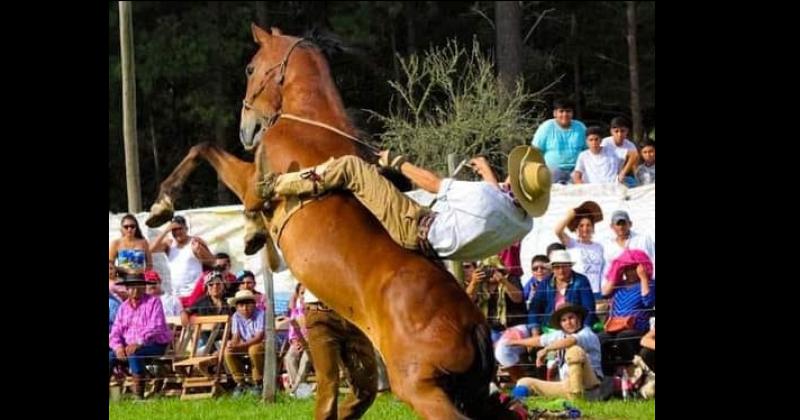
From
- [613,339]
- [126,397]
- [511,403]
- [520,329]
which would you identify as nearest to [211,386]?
[126,397]

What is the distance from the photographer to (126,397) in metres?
12.2

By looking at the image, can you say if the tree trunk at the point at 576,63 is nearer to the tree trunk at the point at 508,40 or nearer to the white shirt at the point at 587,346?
the tree trunk at the point at 508,40

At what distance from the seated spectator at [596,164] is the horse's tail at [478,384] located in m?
5.75

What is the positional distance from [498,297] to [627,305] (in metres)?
1.08

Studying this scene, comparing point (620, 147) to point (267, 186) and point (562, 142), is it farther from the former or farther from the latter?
point (267, 186)

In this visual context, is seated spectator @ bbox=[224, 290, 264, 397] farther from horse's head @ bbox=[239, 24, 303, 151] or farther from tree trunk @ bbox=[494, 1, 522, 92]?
tree trunk @ bbox=[494, 1, 522, 92]

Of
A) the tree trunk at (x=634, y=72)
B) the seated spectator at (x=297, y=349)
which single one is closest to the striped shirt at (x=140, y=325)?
the seated spectator at (x=297, y=349)

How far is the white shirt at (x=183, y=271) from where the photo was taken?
41.8ft
